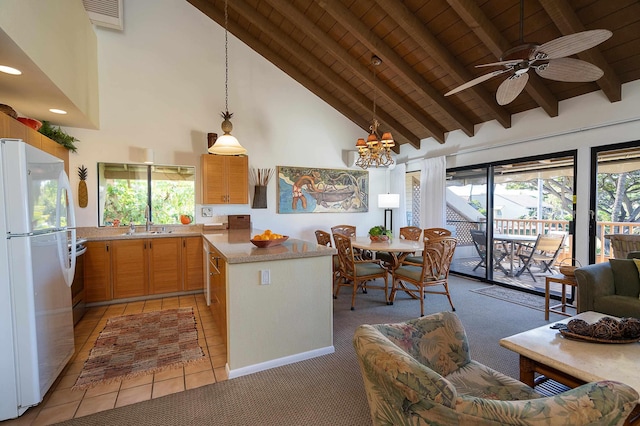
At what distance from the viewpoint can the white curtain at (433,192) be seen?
5.34m

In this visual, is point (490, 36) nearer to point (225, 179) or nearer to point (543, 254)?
point (543, 254)

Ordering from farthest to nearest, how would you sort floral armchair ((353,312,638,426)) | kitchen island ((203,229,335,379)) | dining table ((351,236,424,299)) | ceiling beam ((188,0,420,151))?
ceiling beam ((188,0,420,151))
dining table ((351,236,424,299))
kitchen island ((203,229,335,379))
floral armchair ((353,312,638,426))

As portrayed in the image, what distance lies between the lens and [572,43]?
1905mm

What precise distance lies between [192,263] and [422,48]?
171 inches

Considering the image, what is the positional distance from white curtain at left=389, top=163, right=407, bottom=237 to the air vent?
206 inches

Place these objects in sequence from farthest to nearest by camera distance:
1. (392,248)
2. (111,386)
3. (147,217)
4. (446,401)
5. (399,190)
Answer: (399,190) < (147,217) < (392,248) < (111,386) < (446,401)

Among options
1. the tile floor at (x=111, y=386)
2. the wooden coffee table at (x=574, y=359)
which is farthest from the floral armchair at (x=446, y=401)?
the tile floor at (x=111, y=386)

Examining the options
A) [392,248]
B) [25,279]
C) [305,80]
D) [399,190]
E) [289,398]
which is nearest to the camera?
[25,279]

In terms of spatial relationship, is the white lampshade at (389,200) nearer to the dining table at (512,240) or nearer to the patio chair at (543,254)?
the dining table at (512,240)

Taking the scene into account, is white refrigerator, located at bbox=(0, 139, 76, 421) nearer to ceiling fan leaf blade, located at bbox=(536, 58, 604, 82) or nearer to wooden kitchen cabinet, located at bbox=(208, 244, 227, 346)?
wooden kitchen cabinet, located at bbox=(208, 244, 227, 346)

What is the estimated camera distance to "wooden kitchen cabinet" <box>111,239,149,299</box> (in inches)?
155

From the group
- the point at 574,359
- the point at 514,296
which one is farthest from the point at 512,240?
the point at 574,359

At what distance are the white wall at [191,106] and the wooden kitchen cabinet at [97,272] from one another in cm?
66

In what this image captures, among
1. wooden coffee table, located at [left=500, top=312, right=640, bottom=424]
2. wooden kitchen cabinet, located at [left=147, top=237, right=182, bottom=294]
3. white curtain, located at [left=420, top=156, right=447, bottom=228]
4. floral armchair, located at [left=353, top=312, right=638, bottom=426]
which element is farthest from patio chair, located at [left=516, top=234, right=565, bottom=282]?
wooden kitchen cabinet, located at [left=147, top=237, right=182, bottom=294]
